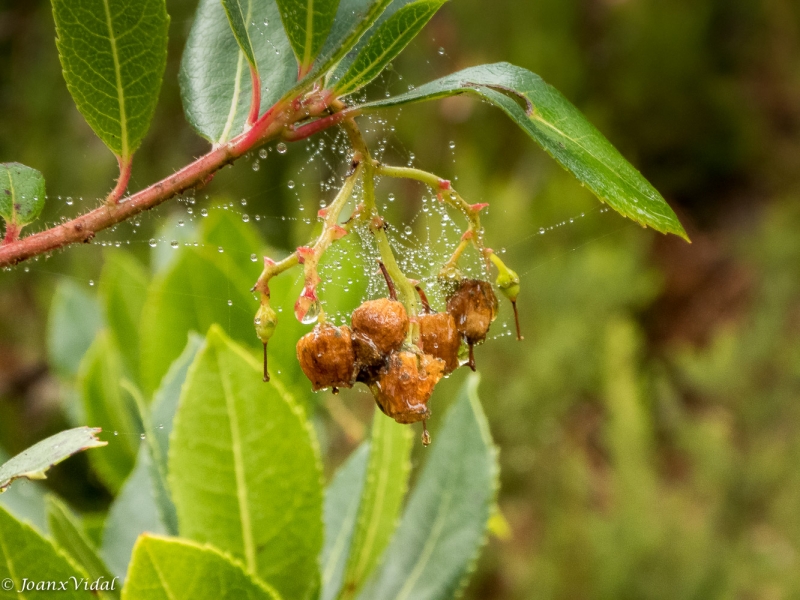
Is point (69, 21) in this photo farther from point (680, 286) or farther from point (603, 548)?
point (680, 286)

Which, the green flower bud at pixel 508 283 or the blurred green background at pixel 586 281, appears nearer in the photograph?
the green flower bud at pixel 508 283

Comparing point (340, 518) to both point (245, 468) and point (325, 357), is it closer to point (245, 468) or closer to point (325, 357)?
point (245, 468)

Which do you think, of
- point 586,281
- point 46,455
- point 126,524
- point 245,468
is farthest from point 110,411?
point 586,281

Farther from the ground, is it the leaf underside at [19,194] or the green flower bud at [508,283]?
the leaf underside at [19,194]

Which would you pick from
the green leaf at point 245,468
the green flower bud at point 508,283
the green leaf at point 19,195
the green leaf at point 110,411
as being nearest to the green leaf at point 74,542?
the green leaf at point 245,468

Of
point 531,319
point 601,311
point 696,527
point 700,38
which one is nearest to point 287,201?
point 531,319

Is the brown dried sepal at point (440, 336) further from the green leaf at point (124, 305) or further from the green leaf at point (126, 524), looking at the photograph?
the green leaf at point (124, 305)
